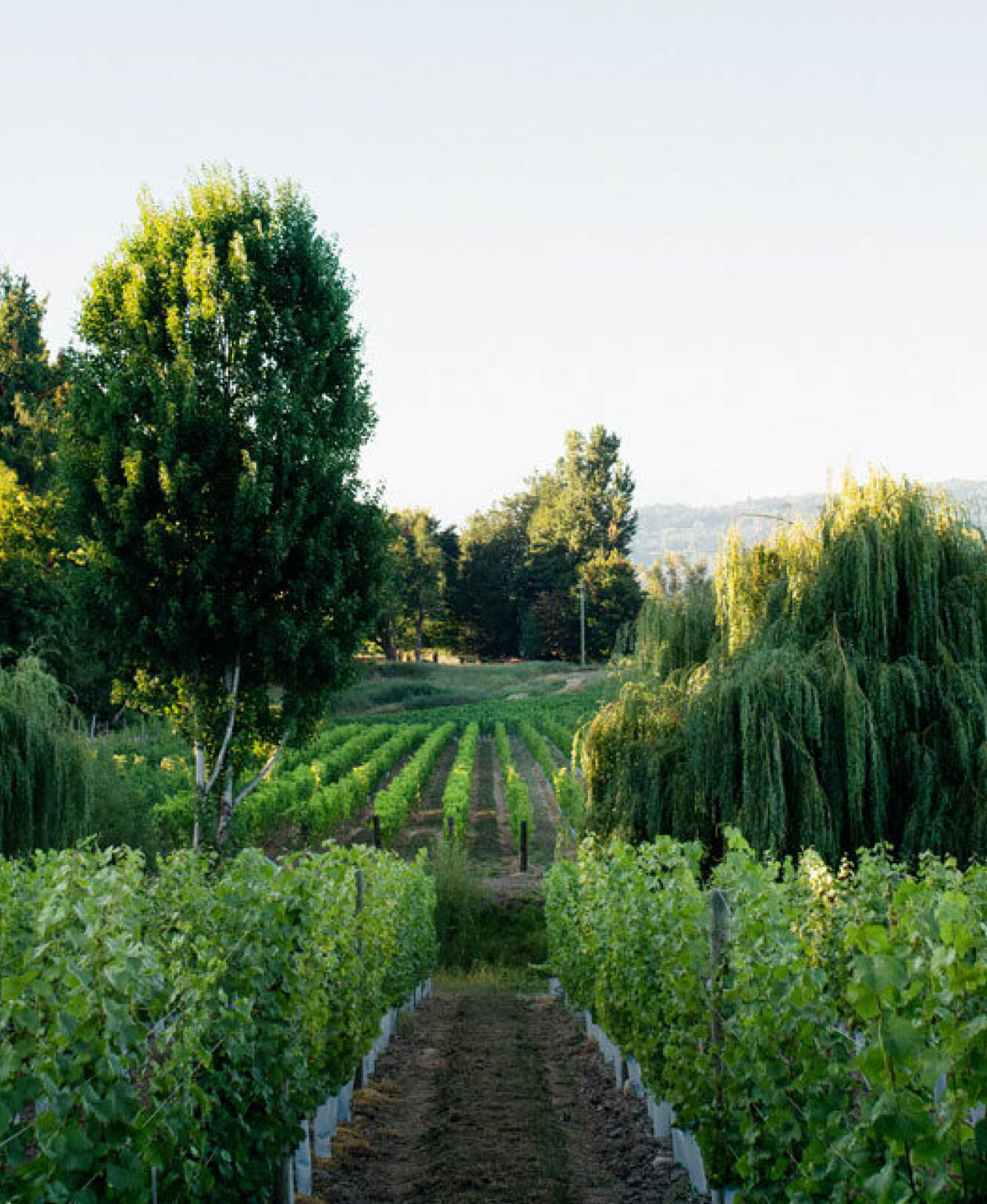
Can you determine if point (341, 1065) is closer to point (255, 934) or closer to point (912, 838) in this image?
point (255, 934)

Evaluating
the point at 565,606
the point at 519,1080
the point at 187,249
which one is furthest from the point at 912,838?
the point at 565,606

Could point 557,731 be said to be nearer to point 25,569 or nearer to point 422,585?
point 25,569

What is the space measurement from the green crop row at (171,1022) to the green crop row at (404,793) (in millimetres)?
15604

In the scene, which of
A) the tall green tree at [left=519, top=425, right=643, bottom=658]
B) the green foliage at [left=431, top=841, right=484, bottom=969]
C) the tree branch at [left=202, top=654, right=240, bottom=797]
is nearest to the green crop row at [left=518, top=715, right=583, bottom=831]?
the green foliage at [left=431, top=841, right=484, bottom=969]

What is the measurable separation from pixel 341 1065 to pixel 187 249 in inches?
539

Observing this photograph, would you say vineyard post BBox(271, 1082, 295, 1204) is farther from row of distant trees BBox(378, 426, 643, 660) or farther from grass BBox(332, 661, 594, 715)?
row of distant trees BBox(378, 426, 643, 660)

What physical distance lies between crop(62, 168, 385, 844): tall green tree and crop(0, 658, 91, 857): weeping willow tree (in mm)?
2078

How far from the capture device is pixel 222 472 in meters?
17.6

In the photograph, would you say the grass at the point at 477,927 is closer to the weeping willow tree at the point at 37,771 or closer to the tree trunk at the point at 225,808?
the tree trunk at the point at 225,808

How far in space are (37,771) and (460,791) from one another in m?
14.1

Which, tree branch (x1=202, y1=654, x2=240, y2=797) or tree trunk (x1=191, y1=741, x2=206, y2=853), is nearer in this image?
tree trunk (x1=191, y1=741, x2=206, y2=853)

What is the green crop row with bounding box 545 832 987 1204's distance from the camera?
3312 mm

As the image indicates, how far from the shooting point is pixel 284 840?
26797 millimetres

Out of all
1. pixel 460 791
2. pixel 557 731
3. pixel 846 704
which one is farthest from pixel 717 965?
pixel 557 731
